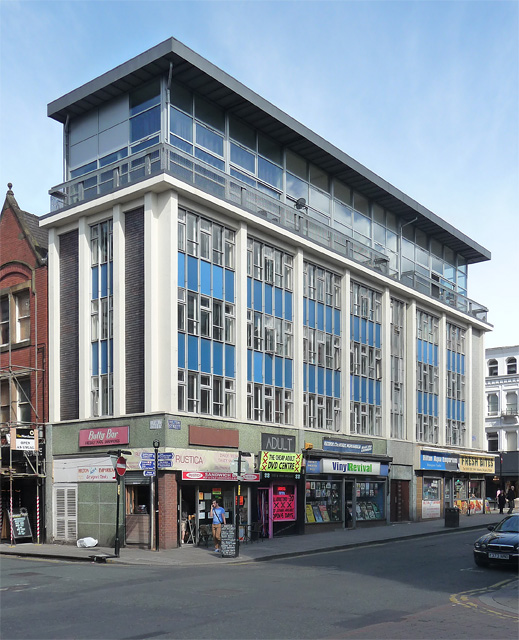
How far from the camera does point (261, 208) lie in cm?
3253

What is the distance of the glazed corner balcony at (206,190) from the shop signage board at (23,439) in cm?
898

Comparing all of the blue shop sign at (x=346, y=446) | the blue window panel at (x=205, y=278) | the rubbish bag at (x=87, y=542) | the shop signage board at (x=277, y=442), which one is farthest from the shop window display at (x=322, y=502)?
the blue window panel at (x=205, y=278)

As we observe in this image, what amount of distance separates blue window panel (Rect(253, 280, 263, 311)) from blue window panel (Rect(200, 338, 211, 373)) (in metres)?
3.45

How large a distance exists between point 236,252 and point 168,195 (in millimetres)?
4233

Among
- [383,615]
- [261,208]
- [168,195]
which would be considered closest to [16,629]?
[383,615]

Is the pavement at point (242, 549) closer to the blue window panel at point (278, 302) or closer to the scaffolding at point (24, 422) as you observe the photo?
the scaffolding at point (24, 422)

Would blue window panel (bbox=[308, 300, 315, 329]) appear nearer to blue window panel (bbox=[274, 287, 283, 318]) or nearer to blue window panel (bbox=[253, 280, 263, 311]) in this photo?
blue window panel (bbox=[274, 287, 283, 318])

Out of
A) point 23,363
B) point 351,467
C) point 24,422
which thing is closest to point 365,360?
point 351,467

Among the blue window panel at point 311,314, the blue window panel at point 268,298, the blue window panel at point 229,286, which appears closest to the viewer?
the blue window panel at point 229,286

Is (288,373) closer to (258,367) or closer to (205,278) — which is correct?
(258,367)

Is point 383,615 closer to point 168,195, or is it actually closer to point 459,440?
point 168,195

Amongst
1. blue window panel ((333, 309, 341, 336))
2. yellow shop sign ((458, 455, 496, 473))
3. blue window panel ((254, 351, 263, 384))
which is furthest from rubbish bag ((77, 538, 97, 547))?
yellow shop sign ((458, 455, 496, 473))

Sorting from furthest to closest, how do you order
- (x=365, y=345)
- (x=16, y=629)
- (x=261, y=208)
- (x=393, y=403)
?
(x=393, y=403), (x=365, y=345), (x=261, y=208), (x=16, y=629)

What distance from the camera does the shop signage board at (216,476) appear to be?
27309mm
